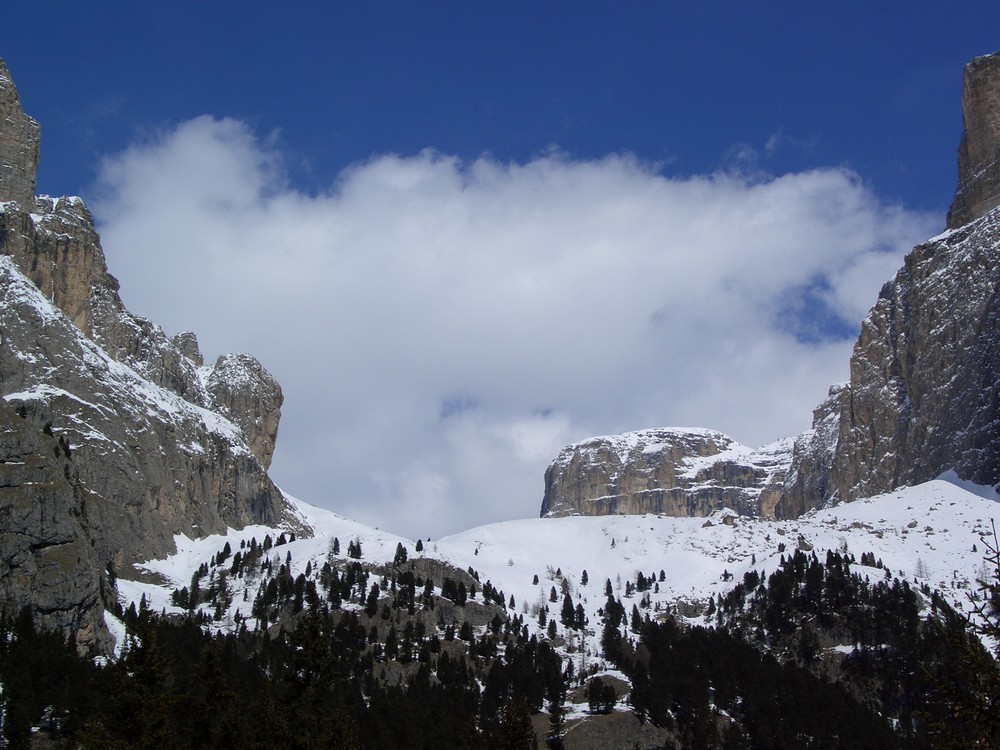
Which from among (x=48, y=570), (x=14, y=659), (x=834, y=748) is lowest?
(x=834, y=748)

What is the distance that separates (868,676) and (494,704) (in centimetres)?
6491

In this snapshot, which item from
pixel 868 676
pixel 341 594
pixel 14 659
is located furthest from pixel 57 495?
pixel 868 676

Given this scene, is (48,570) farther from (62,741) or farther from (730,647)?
(730,647)

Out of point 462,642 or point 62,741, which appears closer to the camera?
point 62,741

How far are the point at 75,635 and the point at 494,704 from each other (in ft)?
183

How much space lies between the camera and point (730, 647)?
180m

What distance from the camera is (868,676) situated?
17712cm

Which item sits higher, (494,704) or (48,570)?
(48,570)

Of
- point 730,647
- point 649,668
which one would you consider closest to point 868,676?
point 730,647

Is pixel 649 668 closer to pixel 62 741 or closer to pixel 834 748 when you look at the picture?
pixel 834 748

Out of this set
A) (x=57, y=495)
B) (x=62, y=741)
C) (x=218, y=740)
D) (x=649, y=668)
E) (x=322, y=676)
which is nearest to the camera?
(x=322, y=676)

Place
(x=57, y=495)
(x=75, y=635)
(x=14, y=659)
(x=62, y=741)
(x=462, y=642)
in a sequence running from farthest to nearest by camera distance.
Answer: (x=462, y=642), (x=57, y=495), (x=75, y=635), (x=14, y=659), (x=62, y=741)

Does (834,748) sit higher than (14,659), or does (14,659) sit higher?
(14,659)

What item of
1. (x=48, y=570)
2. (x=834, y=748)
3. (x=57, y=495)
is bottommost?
(x=834, y=748)
